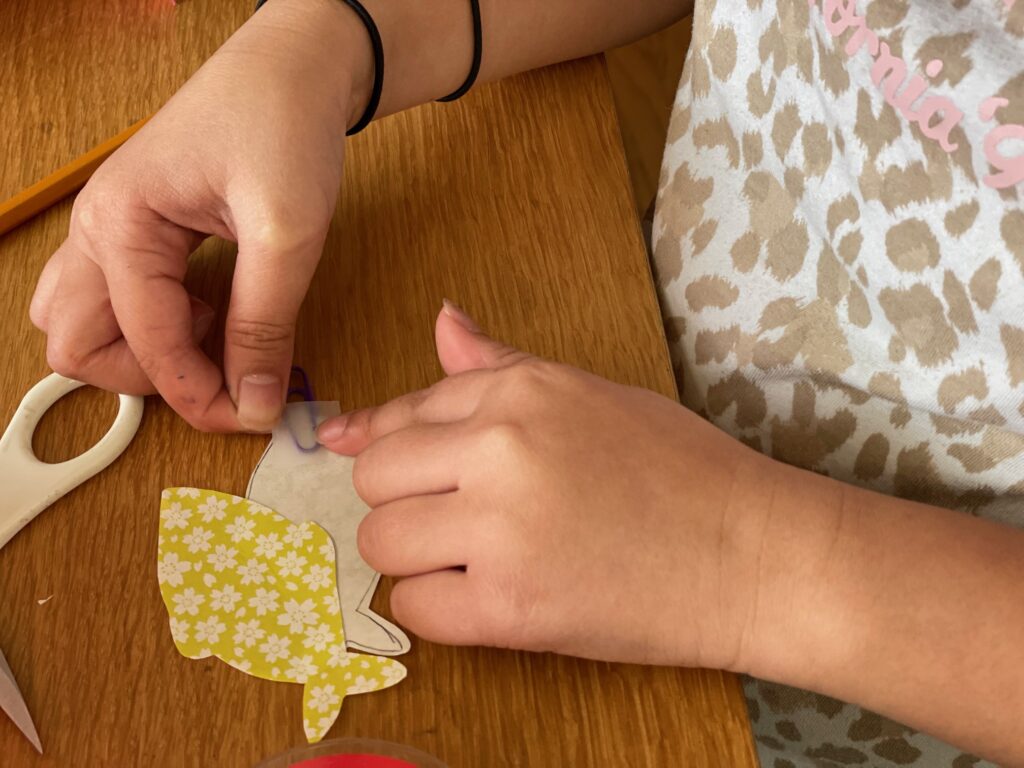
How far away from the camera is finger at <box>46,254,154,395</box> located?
494 millimetres

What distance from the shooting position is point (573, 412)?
43 centimetres

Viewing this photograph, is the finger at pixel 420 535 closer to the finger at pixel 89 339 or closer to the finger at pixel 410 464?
the finger at pixel 410 464

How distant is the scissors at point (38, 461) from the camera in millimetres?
466

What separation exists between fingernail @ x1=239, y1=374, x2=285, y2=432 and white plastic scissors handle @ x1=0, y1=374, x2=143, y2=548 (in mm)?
65

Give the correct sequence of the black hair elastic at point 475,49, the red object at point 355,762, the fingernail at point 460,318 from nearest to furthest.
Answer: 1. the red object at point 355,762
2. the fingernail at point 460,318
3. the black hair elastic at point 475,49

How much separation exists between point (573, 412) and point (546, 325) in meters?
0.11

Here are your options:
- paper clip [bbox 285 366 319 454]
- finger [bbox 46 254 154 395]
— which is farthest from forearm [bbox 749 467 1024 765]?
finger [bbox 46 254 154 395]

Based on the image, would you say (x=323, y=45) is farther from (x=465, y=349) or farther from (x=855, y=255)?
(x=855, y=255)

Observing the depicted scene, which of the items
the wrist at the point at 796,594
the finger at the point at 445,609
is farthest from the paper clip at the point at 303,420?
the wrist at the point at 796,594

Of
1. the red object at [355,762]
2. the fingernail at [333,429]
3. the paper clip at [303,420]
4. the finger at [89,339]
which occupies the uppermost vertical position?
the finger at [89,339]

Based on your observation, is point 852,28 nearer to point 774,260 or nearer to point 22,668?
point 774,260

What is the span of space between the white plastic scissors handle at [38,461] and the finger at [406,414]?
11 centimetres

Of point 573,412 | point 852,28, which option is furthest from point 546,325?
point 852,28

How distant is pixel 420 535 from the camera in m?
0.42
